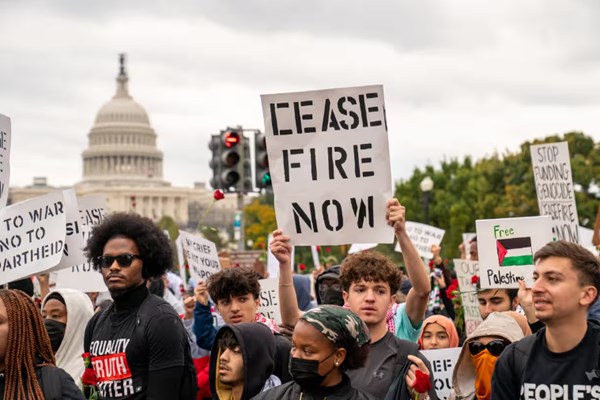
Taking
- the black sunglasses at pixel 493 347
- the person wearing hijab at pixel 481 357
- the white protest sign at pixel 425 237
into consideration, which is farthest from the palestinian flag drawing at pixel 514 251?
the white protest sign at pixel 425 237

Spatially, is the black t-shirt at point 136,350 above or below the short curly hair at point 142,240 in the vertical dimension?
below

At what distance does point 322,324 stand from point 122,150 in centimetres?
16964

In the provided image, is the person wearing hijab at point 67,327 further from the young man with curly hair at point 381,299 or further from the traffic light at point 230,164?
the traffic light at point 230,164

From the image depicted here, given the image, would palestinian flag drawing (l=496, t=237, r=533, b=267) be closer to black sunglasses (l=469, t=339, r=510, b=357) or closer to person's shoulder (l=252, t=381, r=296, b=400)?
black sunglasses (l=469, t=339, r=510, b=357)

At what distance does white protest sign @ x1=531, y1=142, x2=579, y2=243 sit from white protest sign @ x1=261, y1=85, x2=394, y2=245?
419 centimetres

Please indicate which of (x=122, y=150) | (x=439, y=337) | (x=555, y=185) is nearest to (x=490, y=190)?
(x=555, y=185)

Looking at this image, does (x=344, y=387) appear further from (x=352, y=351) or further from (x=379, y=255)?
(x=379, y=255)

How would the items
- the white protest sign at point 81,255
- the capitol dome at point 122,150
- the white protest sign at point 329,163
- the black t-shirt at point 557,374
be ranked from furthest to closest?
the capitol dome at point 122,150 < the white protest sign at point 81,255 < the white protest sign at point 329,163 < the black t-shirt at point 557,374

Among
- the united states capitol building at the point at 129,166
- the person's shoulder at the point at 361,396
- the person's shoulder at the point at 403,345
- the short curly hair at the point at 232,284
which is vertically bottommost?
the person's shoulder at the point at 361,396

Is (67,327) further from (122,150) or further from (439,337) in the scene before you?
(122,150)

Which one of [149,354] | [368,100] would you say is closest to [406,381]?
[149,354]

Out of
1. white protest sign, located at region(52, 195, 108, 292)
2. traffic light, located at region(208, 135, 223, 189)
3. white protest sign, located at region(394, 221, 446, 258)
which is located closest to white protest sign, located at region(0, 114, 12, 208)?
white protest sign, located at region(52, 195, 108, 292)

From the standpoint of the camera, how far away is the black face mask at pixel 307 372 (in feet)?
16.4

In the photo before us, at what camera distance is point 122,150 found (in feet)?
566
